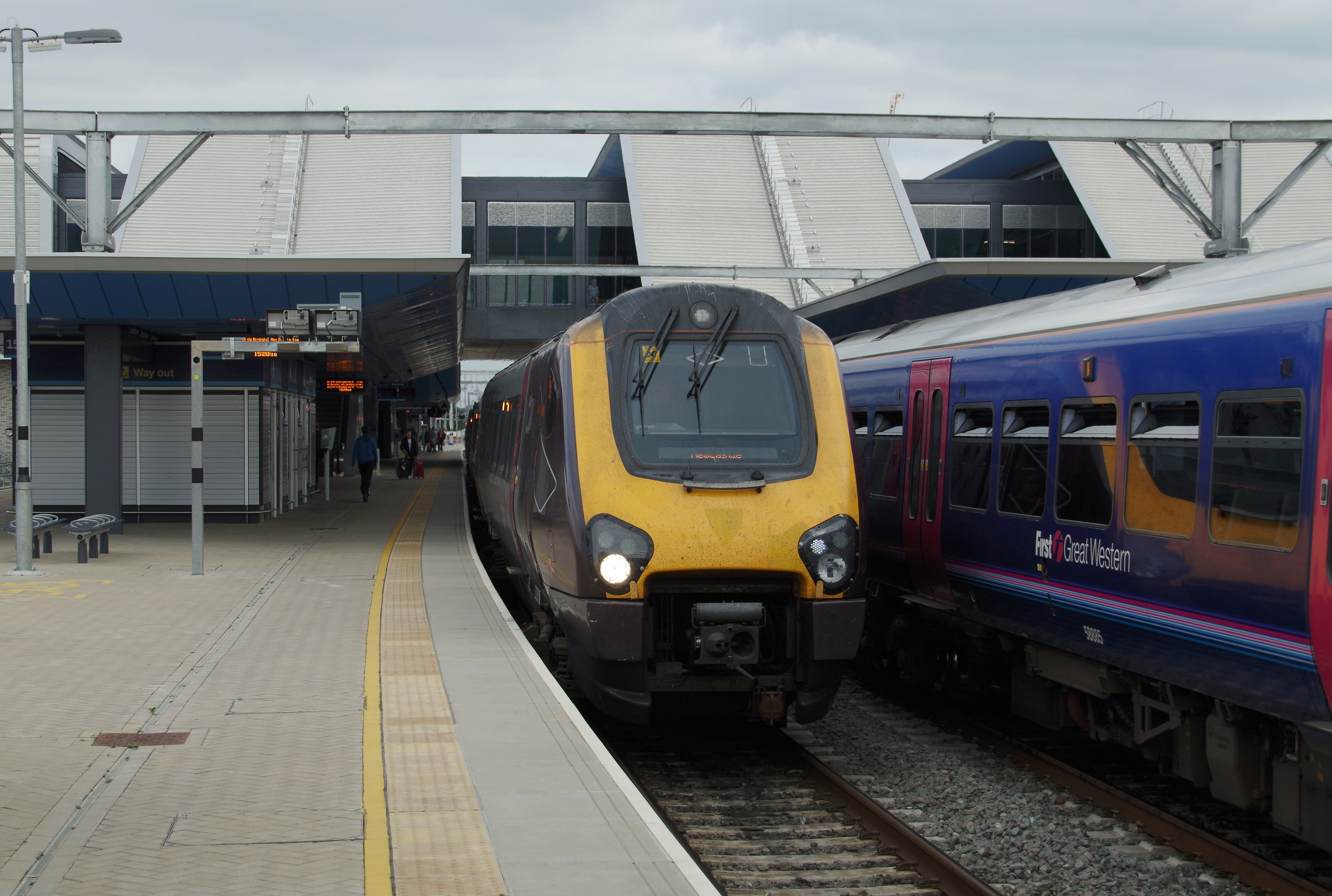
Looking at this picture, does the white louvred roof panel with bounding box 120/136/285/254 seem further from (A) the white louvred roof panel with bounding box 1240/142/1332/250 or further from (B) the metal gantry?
(A) the white louvred roof panel with bounding box 1240/142/1332/250

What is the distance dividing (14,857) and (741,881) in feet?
11.0

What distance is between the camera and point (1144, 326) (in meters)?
7.15

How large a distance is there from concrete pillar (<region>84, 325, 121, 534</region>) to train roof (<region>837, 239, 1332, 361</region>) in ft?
44.6

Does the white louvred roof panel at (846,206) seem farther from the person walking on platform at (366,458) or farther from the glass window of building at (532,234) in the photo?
the person walking on platform at (366,458)

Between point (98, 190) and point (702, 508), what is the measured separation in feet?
34.2

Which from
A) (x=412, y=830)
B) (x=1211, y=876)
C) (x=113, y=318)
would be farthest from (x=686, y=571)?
(x=113, y=318)

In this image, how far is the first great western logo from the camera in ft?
23.7

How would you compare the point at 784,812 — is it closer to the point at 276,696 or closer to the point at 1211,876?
the point at 1211,876

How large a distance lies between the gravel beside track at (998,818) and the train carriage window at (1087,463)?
1.75 metres

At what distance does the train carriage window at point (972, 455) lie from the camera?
9047mm

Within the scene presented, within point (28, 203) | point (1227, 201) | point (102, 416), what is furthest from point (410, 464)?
point (1227, 201)

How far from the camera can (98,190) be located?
14.7 m

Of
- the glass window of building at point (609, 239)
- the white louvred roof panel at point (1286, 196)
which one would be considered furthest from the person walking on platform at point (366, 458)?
the white louvred roof panel at point (1286, 196)

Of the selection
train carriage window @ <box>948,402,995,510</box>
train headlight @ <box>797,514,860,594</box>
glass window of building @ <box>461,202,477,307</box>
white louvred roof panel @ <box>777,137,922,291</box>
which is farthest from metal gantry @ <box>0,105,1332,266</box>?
glass window of building @ <box>461,202,477,307</box>
